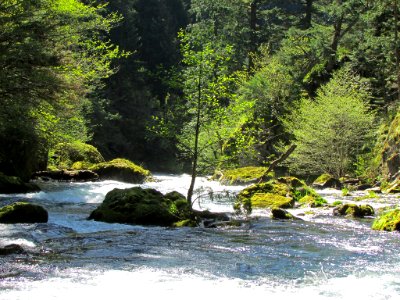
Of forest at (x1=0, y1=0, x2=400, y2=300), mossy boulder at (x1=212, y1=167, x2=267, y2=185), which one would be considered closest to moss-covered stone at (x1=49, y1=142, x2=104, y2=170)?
forest at (x1=0, y1=0, x2=400, y2=300)

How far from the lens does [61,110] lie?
1555 centimetres

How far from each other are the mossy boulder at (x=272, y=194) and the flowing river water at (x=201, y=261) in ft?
8.98

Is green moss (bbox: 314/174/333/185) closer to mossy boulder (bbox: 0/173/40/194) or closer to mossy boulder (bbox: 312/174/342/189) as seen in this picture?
mossy boulder (bbox: 312/174/342/189)

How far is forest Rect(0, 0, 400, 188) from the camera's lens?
14.8 metres

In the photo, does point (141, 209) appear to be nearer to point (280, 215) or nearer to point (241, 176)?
point (280, 215)

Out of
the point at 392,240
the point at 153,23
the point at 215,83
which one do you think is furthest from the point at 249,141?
the point at 153,23

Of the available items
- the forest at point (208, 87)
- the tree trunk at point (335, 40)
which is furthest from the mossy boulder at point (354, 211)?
the tree trunk at point (335, 40)

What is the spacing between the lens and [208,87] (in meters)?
15.2

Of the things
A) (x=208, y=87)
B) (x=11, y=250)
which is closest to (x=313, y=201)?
(x=208, y=87)

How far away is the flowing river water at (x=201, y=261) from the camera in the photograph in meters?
7.13

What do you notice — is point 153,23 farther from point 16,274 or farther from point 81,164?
point 16,274

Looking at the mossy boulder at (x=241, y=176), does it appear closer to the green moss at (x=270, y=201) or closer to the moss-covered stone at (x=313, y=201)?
the moss-covered stone at (x=313, y=201)

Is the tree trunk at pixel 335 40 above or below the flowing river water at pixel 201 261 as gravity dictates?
above

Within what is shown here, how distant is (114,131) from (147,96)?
7010 millimetres
